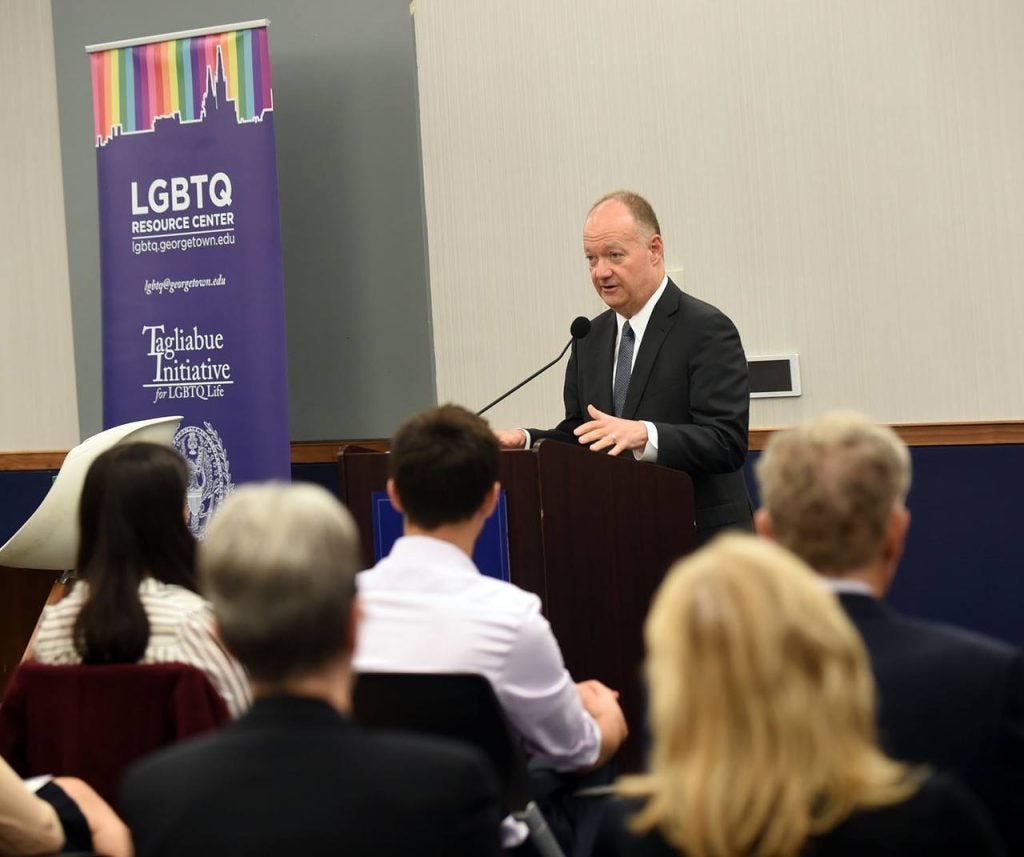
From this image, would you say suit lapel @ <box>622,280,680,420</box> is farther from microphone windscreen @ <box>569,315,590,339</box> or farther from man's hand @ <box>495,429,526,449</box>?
man's hand @ <box>495,429,526,449</box>

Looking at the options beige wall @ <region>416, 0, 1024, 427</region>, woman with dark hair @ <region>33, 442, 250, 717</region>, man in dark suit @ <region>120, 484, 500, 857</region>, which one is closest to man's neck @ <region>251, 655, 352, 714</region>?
man in dark suit @ <region>120, 484, 500, 857</region>

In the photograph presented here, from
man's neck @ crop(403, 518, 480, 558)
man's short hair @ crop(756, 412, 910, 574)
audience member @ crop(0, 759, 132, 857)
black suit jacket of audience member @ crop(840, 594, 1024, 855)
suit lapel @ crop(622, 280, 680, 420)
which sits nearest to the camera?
black suit jacket of audience member @ crop(840, 594, 1024, 855)

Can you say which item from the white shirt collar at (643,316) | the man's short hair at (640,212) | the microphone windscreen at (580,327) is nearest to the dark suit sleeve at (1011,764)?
the microphone windscreen at (580,327)

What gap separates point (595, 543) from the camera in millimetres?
3150

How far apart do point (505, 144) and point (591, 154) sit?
385mm

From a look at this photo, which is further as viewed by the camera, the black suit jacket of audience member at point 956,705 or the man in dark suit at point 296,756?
the black suit jacket of audience member at point 956,705

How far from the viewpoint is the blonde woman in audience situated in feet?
3.76

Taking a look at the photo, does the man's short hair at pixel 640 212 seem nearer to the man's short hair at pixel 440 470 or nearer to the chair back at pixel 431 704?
the man's short hair at pixel 440 470

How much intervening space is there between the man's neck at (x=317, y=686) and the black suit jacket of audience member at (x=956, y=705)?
0.58 m

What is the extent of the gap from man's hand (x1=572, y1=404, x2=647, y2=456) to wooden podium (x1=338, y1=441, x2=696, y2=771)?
34mm

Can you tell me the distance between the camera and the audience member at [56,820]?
Result: 1.87 metres

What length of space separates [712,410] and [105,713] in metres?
1.94

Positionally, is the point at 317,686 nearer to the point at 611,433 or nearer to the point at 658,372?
the point at 611,433

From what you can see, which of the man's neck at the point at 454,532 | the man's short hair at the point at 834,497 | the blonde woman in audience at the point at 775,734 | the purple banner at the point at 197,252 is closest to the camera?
the blonde woman in audience at the point at 775,734
